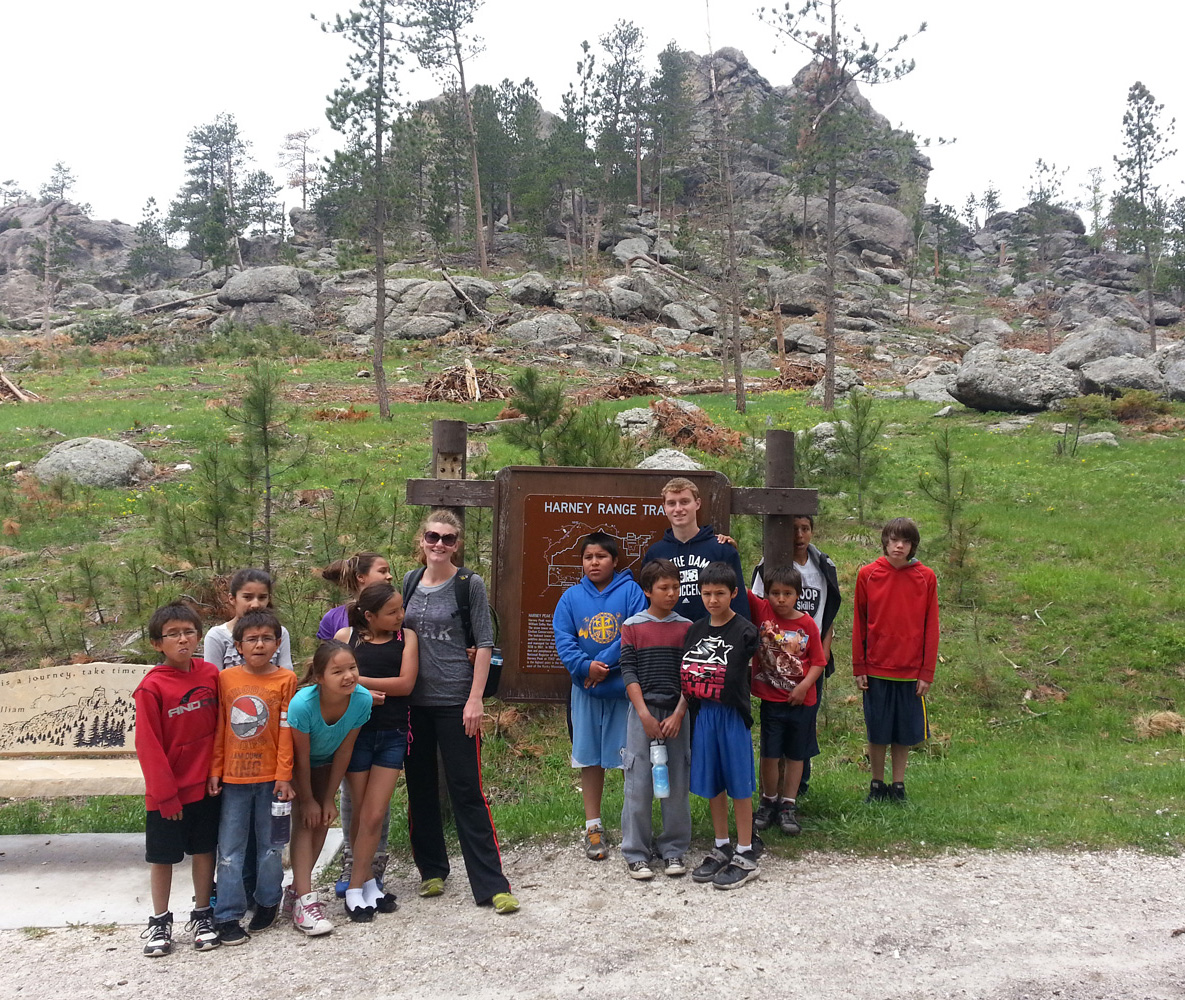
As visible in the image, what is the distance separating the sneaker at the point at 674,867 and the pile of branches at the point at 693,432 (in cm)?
961

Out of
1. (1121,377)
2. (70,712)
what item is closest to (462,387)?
(1121,377)

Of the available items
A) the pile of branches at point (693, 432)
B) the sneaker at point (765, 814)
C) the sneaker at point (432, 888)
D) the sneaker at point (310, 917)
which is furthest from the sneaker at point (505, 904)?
the pile of branches at point (693, 432)

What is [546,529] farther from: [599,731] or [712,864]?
[712,864]

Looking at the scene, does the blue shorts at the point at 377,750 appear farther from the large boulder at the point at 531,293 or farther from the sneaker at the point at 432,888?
the large boulder at the point at 531,293

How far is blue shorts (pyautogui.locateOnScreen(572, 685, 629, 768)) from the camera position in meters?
4.73

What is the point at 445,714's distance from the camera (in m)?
4.38

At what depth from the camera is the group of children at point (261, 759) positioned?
3.85 m

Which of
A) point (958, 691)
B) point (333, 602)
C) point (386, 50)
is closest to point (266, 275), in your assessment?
point (386, 50)

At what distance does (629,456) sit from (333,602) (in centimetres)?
321

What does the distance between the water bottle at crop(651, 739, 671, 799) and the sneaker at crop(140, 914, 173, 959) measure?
2235 mm

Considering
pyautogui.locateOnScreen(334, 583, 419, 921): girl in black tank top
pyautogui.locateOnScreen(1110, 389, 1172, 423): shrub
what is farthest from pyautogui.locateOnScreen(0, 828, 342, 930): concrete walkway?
pyautogui.locateOnScreen(1110, 389, 1172, 423): shrub

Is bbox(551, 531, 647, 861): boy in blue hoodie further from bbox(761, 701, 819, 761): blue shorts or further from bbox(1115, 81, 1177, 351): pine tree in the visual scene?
bbox(1115, 81, 1177, 351): pine tree

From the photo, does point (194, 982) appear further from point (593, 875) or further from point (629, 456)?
point (629, 456)

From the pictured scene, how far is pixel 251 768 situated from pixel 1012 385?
2043 cm
